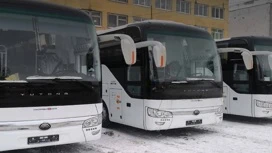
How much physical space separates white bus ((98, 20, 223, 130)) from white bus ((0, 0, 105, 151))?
1605 mm

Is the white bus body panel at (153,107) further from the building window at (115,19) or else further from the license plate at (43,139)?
the building window at (115,19)

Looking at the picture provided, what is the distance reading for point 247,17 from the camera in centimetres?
4459

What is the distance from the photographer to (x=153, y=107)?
7949 mm

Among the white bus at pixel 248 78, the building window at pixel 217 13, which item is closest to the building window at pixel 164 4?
the building window at pixel 217 13

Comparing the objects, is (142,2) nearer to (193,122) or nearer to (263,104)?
(263,104)

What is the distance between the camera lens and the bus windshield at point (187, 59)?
808 centimetres

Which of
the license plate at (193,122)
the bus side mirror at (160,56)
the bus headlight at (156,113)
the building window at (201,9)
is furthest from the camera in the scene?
the building window at (201,9)

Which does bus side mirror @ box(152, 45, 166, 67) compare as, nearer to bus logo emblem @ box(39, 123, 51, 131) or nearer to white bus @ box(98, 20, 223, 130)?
white bus @ box(98, 20, 223, 130)

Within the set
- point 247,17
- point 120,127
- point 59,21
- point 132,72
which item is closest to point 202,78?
point 132,72

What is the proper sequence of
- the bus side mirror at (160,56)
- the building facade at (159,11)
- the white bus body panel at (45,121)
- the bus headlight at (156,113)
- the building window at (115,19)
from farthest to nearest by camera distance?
the building window at (115,19) < the building facade at (159,11) < the bus headlight at (156,113) < the bus side mirror at (160,56) < the white bus body panel at (45,121)

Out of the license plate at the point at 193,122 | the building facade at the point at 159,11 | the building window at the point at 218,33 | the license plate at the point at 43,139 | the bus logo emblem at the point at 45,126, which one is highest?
the building facade at the point at 159,11

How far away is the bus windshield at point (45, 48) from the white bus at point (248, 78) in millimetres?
4796

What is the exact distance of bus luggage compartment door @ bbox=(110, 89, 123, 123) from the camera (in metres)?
8.98

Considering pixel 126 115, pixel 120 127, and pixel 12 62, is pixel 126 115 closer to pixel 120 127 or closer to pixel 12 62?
pixel 120 127
